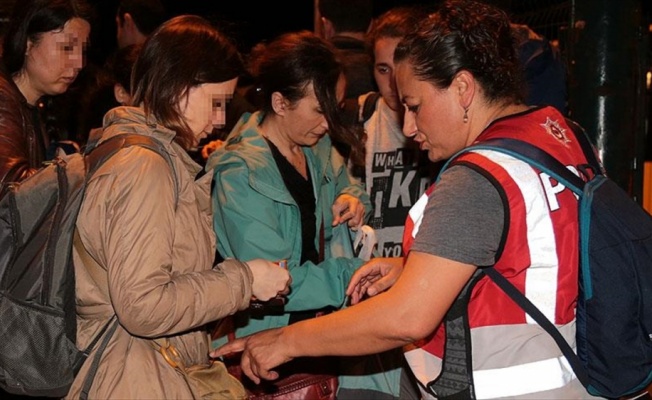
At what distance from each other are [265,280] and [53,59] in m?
1.79

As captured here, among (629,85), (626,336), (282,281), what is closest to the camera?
(626,336)

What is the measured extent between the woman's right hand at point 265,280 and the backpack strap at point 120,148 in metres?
0.38

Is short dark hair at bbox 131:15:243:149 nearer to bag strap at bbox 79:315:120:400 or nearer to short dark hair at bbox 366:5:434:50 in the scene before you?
bag strap at bbox 79:315:120:400

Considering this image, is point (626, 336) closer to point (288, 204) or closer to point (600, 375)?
point (600, 375)

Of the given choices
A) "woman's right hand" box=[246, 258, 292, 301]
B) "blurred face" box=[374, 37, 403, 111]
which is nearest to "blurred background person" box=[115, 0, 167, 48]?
"blurred face" box=[374, 37, 403, 111]

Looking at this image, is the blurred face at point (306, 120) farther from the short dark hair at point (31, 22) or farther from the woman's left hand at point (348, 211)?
the short dark hair at point (31, 22)

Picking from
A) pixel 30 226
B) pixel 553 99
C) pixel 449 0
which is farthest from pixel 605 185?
pixel 553 99

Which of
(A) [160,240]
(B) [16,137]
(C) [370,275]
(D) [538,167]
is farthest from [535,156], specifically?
(B) [16,137]

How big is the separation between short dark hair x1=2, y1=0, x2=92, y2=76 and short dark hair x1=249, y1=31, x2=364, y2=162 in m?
0.91

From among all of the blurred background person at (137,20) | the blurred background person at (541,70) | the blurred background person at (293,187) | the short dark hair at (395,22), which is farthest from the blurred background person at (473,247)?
the blurred background person at (137,20)

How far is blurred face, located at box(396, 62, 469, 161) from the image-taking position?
2928 mm

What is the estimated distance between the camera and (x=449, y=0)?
3.16 metres

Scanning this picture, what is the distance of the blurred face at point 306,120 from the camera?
4301mm

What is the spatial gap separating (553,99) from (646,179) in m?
2.49
